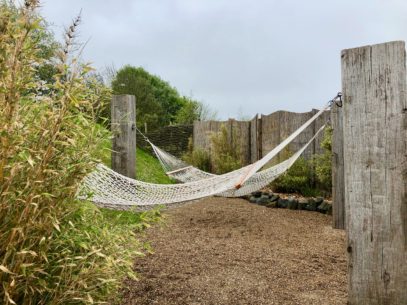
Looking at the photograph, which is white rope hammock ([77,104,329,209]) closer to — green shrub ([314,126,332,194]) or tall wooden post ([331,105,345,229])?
tall wooden post ([331,105,345,229])

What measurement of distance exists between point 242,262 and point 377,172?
5.42 ft

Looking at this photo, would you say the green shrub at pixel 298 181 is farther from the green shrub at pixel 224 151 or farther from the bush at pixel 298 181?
the green shrub at pixel 224 151

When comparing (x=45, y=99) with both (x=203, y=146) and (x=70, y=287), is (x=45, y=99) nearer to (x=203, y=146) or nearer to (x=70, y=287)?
(x=70, y=287)

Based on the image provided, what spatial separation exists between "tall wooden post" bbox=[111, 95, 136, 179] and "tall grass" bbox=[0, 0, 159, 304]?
1943 mm

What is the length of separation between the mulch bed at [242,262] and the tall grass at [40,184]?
0.69 metres

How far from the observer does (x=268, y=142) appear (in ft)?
25.1

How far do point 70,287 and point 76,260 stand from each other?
224 mm

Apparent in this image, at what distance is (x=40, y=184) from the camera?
5.07 ft

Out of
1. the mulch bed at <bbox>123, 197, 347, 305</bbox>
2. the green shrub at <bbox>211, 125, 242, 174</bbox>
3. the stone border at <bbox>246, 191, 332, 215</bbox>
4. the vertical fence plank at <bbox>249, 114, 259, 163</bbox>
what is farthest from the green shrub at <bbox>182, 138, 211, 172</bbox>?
the mulch bed at <bbox>123, 197, 347, 305</bbox>

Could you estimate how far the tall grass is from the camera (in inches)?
58.8

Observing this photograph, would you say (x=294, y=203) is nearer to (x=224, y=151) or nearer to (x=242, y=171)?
(x=224, y=151)

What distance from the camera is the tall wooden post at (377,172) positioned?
208 cm

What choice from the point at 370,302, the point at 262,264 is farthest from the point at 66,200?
the point at 262,264

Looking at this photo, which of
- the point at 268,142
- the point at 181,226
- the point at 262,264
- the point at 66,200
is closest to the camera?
the point at 66,200
